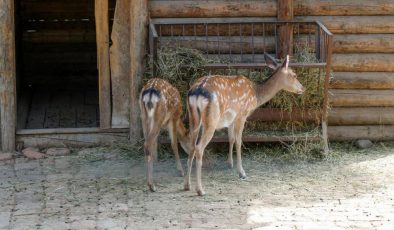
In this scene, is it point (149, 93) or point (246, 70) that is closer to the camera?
point (149, 93)

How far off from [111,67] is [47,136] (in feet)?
4.07

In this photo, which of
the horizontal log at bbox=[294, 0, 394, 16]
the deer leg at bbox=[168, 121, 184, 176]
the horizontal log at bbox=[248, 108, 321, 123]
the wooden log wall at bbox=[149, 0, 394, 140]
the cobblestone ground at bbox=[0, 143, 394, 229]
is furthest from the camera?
the horizontal log at bbox=[294, 0, 394, 16]

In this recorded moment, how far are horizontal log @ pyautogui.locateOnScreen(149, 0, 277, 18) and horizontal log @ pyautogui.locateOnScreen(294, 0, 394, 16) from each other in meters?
0.40

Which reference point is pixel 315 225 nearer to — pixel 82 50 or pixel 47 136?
pixel 47 136

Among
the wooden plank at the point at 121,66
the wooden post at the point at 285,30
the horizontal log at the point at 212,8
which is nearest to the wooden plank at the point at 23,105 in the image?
the wooden plank at the point at 121,66

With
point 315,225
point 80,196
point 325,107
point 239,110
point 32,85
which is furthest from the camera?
point 32,85

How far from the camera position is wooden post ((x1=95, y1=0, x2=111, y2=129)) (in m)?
11.2

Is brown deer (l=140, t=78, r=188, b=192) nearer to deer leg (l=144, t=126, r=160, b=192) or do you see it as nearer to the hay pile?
deer leg (l=144, t=126, r=160, b=192)

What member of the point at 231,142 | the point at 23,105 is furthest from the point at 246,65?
the point at 23,105

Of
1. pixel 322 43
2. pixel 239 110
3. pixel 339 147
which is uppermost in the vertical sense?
pixel 322 43

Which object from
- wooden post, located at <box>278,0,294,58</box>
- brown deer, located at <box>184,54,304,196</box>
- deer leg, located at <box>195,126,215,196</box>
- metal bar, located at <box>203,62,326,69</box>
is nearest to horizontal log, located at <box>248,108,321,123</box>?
brown deer, located at <box>184,54,304,196</box>

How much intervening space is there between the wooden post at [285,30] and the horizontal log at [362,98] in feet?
3.03

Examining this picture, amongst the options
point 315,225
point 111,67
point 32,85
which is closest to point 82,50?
point 32,85

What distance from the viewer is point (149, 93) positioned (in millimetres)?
9148
